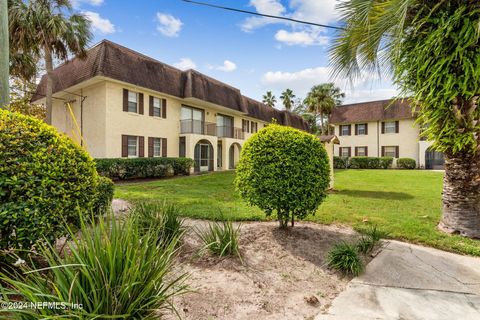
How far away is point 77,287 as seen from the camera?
191cm

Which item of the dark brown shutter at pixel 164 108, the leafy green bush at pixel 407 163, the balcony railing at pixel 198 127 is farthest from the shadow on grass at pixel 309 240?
the leafy green bush at pixel 407 163

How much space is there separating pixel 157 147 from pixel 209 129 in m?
5.47

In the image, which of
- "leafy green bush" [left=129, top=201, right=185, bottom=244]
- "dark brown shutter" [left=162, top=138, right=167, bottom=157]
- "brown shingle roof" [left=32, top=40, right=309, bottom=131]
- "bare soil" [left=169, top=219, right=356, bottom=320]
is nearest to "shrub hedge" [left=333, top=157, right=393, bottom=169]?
"brown shingle roof" [left=32, top=40, right=309, bottom=131]

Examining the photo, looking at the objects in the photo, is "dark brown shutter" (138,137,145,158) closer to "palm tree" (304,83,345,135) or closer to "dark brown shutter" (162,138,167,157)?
"dark brown shutter" (162,138,167,157)

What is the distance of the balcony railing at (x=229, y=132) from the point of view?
2335 centimetres

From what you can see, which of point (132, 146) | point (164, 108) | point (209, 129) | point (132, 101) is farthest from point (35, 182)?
point (209, 129)

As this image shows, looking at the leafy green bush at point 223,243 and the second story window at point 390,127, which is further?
the second story window at point 390,127

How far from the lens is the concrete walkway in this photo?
269cm

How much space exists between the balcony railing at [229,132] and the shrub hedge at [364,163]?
1257 cm

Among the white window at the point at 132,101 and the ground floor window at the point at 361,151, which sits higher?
the white window at the point at 132,101

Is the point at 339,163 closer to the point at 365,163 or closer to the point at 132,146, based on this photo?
the point at 365,163

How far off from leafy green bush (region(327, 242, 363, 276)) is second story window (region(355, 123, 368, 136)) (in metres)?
33.5

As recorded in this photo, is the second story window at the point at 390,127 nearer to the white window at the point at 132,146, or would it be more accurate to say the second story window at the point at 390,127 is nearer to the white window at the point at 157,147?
the white window at the point at 157,147

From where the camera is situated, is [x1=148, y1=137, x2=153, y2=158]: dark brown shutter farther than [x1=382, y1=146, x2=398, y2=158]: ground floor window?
No
